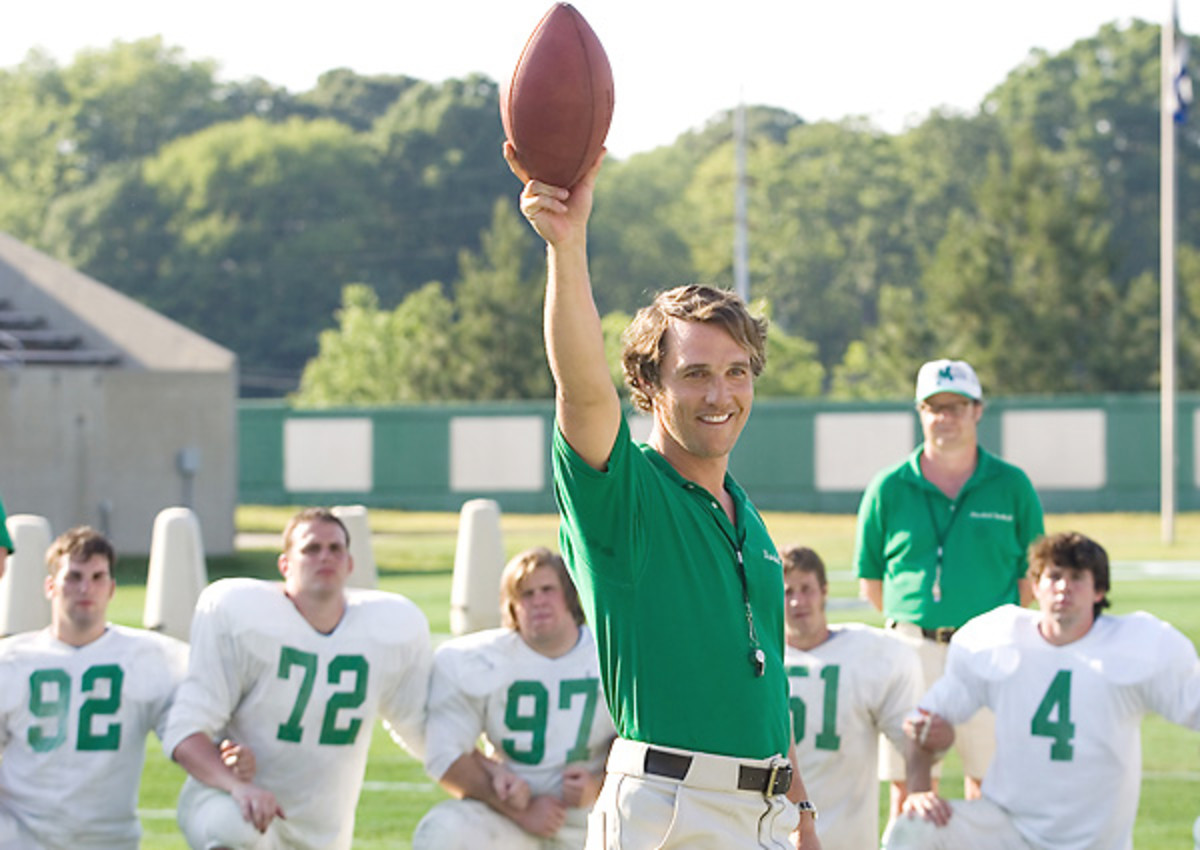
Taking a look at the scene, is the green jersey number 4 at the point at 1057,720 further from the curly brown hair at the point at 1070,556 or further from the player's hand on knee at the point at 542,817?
the player's hand on knee at the point at 542,817

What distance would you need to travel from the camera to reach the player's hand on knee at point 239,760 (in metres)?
6.12

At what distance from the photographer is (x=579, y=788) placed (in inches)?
243

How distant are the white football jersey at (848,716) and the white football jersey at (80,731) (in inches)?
85.4

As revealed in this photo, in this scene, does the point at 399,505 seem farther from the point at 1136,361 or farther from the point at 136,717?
the point at 136,717

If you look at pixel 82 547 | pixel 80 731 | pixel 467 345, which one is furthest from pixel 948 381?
pixel 467 345

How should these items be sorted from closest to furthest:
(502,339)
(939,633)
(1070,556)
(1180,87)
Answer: (1070,556), (939,633), (1180,87), (502,339)

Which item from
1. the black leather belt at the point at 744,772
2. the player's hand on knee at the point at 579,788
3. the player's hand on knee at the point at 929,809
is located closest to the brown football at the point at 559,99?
the black leather belt at the point at 744,772

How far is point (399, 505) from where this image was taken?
3512 cm

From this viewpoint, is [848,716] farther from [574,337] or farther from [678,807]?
[574,337]

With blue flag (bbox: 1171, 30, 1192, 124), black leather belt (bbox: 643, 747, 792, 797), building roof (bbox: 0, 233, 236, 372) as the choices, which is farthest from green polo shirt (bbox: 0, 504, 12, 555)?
blue flag (bbox: 1171, 30, 1192, 124)

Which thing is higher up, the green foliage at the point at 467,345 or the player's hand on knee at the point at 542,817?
the green foliage at the point at 467,345

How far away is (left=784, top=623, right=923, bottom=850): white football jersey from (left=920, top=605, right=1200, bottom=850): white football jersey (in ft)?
1.01

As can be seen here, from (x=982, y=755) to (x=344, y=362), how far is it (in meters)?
43.3

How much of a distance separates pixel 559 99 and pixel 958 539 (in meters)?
4.30
